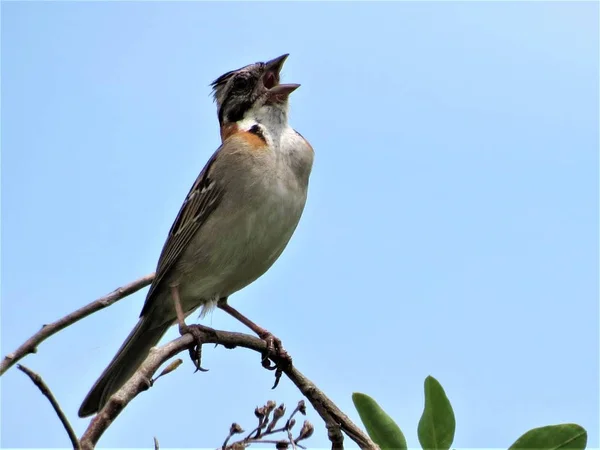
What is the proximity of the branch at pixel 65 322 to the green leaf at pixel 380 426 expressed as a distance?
153cm

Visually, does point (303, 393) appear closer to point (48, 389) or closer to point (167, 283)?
point (48, 389)

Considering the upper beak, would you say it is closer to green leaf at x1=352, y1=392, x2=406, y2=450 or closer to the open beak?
the open beak

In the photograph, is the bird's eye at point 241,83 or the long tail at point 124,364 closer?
the long tail at point 124,364

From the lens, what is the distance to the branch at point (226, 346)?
2.40 meters

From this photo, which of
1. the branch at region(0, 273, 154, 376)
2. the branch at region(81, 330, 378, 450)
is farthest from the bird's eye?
the branch at region(81, 330, 378, 450)

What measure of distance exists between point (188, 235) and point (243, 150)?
0.68 meters

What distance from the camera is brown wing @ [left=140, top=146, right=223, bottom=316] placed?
583 cm

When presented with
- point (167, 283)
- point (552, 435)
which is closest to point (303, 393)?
point (552, 435)

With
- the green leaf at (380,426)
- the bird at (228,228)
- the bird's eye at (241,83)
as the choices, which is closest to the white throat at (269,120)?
the bird at (228,228)

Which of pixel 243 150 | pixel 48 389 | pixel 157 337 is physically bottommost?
pixel 48 389

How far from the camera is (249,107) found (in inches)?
253

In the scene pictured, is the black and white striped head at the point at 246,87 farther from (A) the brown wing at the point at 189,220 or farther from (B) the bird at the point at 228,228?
(A) the brown wing at the point at 189,220

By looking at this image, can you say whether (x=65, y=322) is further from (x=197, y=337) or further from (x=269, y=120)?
(x=269, y=120)

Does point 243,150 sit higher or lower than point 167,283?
higher
